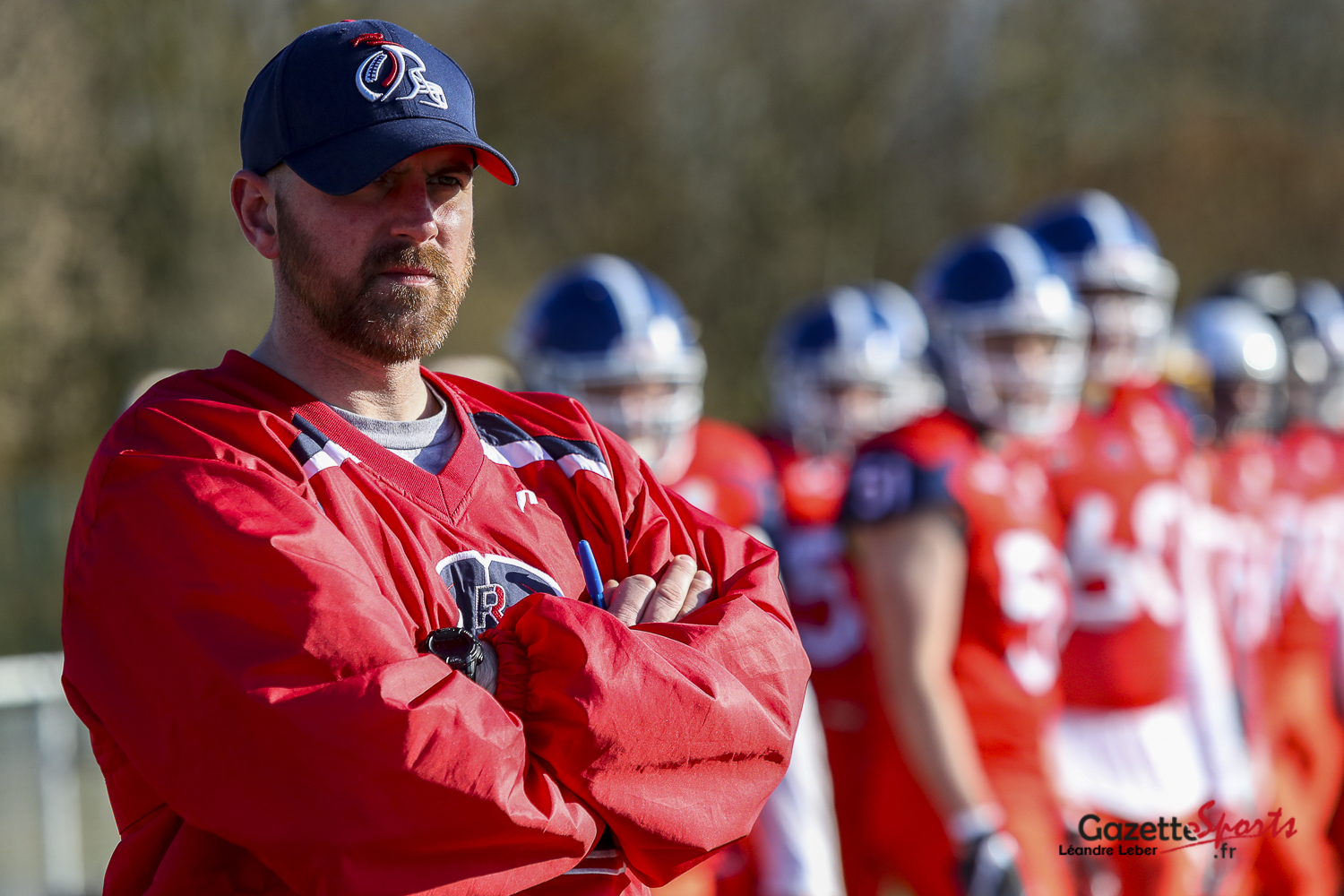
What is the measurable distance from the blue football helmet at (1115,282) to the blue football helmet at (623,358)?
1751 millimetres

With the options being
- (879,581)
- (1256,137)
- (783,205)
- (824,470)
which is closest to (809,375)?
(824,470)

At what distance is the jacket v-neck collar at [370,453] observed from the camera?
2066mm

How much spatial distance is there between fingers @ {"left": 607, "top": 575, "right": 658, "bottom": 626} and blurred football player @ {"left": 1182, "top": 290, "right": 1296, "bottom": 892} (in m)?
3.43

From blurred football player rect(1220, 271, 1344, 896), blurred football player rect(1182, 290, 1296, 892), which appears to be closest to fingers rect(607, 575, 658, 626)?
blurred football player rect(1182, 290, 1296, 892)

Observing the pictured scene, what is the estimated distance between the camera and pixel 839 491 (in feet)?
21.4

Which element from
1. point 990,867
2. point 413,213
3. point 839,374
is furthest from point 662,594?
point 839,374

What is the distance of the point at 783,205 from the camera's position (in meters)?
23.8

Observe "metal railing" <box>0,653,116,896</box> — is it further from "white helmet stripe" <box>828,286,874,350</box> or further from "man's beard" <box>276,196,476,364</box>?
"man's beard" <box>276,196,476,364</box>

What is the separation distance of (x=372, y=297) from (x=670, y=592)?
0.66 m

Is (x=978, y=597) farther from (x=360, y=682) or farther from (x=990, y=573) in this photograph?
(x=360, y=682)

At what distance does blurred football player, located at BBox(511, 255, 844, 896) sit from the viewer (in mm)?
4605

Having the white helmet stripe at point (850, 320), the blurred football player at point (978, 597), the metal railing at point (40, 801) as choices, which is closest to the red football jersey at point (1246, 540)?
the blurred football player at point (978, 597)

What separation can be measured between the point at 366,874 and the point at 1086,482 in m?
3.60

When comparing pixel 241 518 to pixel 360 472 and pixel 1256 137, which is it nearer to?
pixel 360 472
